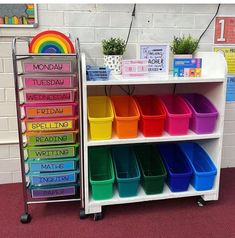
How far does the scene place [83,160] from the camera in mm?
1766

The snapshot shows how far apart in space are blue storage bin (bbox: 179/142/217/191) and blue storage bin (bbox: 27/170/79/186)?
0.77m

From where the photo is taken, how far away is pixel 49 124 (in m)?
1.72

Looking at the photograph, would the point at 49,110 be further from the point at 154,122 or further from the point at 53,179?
the point at 154,122

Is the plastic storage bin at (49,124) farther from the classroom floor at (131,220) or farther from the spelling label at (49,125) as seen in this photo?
the classroom floor at (131,220)

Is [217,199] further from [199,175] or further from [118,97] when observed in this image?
[118,97]

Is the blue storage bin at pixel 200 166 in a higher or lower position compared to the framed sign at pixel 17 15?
lower

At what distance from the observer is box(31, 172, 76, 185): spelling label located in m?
1.79

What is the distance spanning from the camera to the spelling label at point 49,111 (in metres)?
1.71

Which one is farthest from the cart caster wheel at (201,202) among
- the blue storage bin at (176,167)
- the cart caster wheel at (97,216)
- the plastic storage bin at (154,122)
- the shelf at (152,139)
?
the cart caster wheel at (97,216)

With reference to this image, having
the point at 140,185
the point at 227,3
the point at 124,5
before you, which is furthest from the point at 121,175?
the point at 227,3

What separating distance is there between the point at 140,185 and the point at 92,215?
14.8 inches

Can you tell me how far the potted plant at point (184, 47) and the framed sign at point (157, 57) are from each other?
0.08 m

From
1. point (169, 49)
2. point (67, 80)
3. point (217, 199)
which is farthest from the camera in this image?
point (169, 49)

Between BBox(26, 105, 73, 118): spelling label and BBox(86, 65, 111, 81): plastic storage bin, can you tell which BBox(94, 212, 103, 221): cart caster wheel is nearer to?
BBox(26, 105, 73, 118): spelling label
